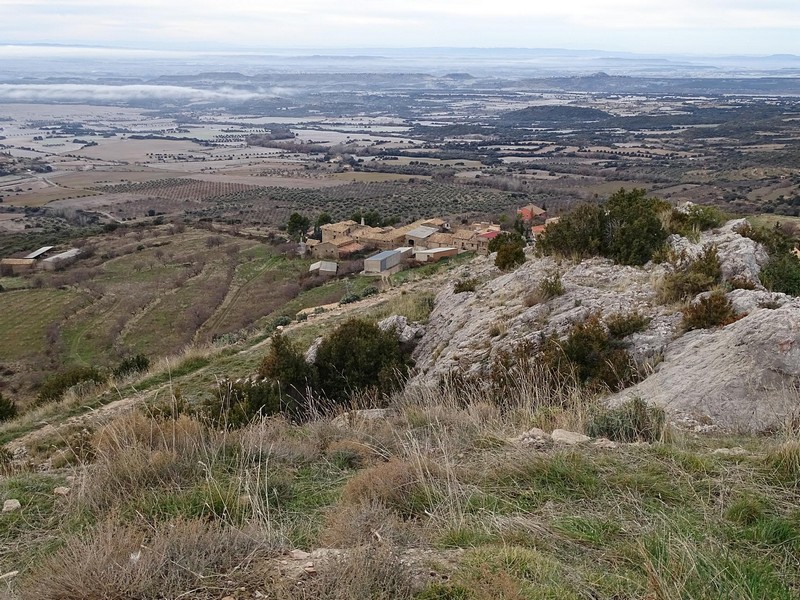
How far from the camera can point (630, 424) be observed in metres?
4.68

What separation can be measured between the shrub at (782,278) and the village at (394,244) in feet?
67.7

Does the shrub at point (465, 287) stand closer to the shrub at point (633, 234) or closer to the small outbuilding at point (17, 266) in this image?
the shrub at point (633, 234)

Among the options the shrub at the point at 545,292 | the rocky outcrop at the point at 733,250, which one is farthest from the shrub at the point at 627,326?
the rocky outcrop at the point at 733,250

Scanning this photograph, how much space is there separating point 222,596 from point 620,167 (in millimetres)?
90055

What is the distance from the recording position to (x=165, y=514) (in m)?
3.51

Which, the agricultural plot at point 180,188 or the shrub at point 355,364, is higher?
the shrub at point 355,364

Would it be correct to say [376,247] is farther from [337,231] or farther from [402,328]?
[402,328]

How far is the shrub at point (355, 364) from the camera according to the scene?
30.7 ft

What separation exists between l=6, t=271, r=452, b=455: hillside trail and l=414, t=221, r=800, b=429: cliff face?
166 inches

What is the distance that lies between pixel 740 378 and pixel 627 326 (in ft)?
6.55

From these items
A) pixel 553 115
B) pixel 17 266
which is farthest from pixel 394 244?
pixel 553 115

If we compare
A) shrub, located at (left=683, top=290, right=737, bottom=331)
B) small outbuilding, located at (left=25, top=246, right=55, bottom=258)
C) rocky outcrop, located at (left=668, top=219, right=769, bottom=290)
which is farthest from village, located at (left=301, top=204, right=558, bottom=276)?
shrub, located at (left=683, top=290, right=737, bottom=331)

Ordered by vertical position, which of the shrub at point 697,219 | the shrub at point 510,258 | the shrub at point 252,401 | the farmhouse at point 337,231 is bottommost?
the farmhouse at point 337,231

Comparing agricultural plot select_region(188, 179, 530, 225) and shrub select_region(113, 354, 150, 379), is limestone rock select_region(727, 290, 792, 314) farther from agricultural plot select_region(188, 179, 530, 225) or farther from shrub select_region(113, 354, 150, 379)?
agricultural plot select_region(188, 179, 530, 225)
